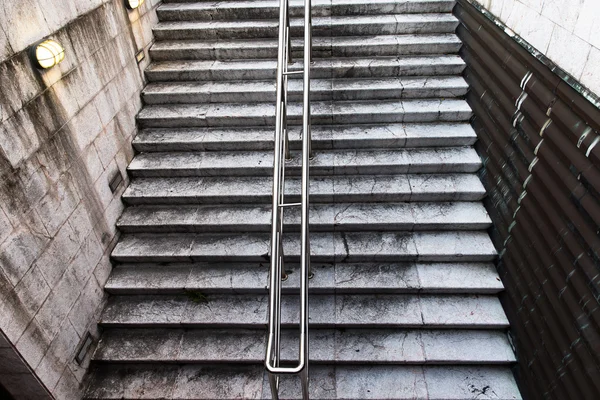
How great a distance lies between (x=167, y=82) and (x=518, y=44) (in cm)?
411

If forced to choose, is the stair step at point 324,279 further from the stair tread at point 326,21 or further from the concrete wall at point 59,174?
the stair tread at point 326,21

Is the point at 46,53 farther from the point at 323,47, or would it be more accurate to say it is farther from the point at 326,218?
the point at 323,47

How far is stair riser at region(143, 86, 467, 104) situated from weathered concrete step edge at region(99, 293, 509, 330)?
Answer: 8.09 ft

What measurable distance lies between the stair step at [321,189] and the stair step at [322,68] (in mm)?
1439

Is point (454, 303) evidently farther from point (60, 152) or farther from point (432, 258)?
point (60, 152)

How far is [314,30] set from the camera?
5.06 m

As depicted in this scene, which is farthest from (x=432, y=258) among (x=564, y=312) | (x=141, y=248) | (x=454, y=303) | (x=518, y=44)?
(x=141, y=248)

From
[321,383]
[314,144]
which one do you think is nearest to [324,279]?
[321,383]

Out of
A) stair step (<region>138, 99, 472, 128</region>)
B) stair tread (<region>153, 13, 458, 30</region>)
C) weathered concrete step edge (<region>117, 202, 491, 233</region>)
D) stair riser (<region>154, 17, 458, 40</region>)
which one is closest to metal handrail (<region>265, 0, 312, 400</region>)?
weathered concrete step edge (<region>117, 202, 491, 233</region>)

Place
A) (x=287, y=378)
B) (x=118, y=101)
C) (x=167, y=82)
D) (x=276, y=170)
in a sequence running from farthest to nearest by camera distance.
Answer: (x=167, y=82) → (x=118, y=101) → (x=287, y=378) → (x=276, y=170)

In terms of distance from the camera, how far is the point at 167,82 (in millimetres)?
5023

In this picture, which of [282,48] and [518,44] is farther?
[282,48]

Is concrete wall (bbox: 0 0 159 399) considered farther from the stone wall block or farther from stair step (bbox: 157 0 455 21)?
stair step (bbox: 157 0 455 21)

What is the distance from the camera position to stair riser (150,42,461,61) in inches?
192
